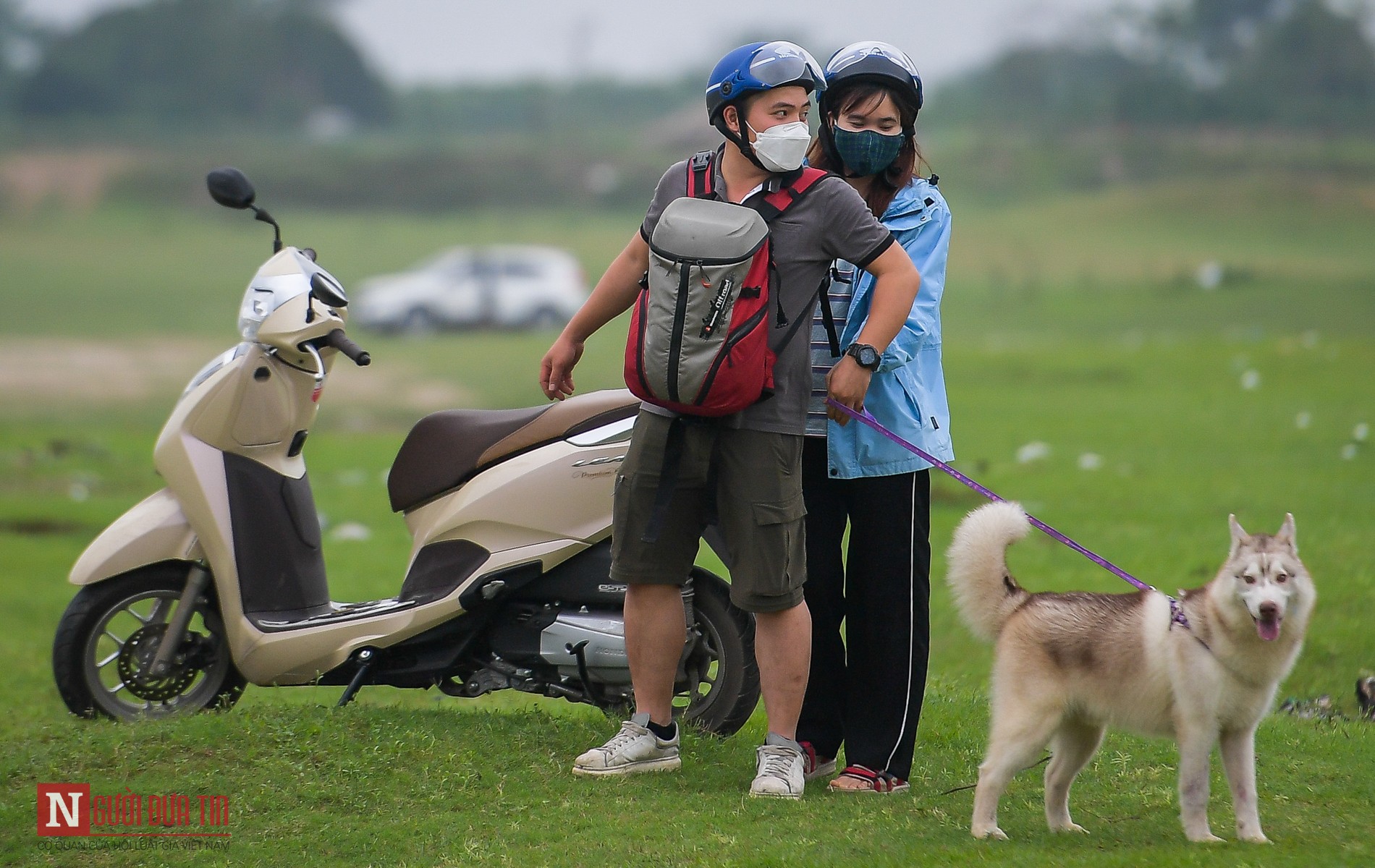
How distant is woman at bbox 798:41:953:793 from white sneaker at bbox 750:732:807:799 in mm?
136

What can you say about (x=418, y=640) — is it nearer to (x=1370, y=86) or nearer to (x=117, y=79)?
(x=1370, y=86)

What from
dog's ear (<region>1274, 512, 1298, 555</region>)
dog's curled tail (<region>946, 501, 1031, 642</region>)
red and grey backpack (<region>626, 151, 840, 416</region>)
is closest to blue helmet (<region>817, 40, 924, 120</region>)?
red and grey backpack (<region>626, 151, 840, 416</region>)

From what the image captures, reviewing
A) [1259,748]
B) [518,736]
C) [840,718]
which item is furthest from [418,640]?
[1259,748]

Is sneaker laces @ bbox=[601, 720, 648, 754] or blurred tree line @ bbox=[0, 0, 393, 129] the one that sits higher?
blurred tree line @ bbox=[0, 0, 393, 129]

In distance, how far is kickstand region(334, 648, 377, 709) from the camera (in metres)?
4.63

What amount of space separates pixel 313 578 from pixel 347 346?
32.0 inches

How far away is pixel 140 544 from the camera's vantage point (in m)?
4.62

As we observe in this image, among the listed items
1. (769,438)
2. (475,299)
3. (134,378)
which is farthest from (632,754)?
(475,299)

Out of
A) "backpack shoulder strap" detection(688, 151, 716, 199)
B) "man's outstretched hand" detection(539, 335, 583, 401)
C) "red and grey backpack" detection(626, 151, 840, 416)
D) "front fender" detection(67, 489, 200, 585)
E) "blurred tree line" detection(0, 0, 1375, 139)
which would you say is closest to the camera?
"red and grey backpack" detection(626, 151, 840, 416)

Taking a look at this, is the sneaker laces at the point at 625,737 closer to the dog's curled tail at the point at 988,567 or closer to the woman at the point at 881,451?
the woman at the point at 881,451

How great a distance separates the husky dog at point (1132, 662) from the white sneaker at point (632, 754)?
92cm

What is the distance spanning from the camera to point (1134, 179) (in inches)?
1419

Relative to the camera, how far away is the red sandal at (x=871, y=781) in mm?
4012

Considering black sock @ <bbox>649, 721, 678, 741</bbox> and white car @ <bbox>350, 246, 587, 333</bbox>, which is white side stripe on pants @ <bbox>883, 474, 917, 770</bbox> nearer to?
black sock @ <bbox>649, 721, 678, 741</bbox>
